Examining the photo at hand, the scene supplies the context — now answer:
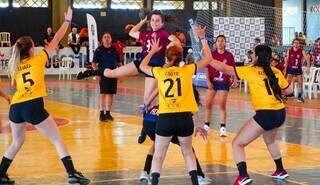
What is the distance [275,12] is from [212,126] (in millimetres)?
27121

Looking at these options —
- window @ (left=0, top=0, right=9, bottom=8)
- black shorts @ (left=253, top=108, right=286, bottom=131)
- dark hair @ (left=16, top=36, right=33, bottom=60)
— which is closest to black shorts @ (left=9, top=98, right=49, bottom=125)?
dark hair @ (left=16, top=36, right=33, bottom=60)

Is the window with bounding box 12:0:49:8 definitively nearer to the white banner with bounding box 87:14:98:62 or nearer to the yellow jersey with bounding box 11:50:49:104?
the white banner with bounding box 87:14:98:62

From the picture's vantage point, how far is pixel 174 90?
9117mm

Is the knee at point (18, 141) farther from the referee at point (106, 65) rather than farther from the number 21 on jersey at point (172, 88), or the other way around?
the referee at point (106, 65)

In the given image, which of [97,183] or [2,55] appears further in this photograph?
[2,55]

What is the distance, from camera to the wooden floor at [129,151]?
37.0 ft

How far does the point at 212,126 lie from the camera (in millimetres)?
17719

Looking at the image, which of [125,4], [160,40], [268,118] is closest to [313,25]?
[125,4]

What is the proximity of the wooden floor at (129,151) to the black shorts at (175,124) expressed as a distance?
185cm

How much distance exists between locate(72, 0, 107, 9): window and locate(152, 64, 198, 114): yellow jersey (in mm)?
34363

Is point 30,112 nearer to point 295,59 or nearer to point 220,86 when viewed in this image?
point 220,86

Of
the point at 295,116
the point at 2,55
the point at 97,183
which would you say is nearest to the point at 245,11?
the point at 2,55

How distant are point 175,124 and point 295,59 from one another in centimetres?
1607

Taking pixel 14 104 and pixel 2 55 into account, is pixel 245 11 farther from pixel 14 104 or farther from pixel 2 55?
pixel 14 104
